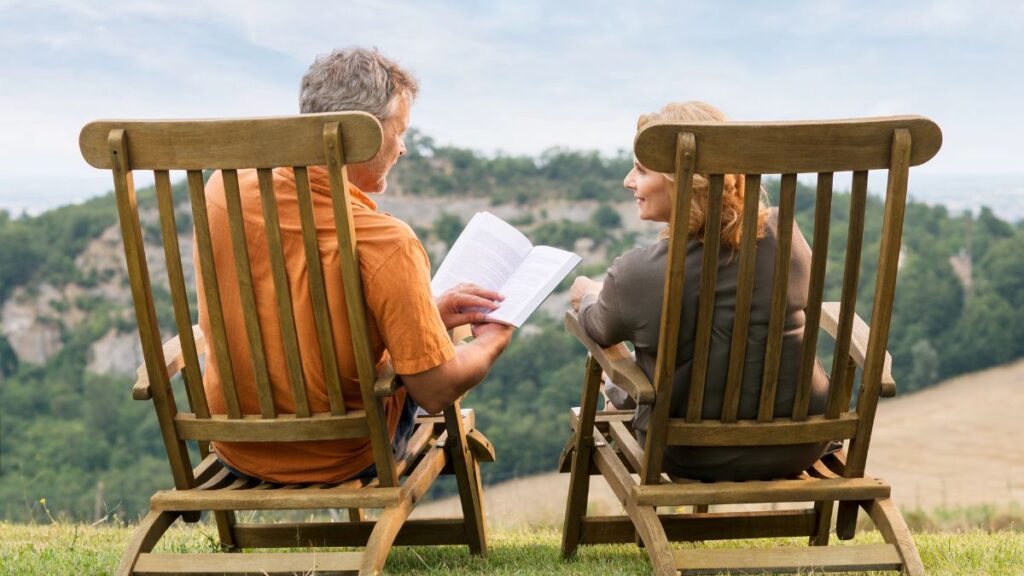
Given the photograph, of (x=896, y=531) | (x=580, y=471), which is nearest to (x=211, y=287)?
(x=580, y=471)

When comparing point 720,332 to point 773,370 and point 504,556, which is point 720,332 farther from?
point 504,556

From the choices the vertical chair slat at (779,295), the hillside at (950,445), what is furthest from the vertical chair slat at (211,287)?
the hillside at (950,445)

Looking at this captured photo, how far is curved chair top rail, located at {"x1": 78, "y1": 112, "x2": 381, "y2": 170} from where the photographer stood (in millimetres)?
2045

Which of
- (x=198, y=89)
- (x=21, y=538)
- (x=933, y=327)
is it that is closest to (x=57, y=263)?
(x=198, y=89)

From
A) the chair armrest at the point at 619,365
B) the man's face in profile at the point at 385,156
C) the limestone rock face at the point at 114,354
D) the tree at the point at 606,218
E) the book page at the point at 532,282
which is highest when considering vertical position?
the man's face in profile at the point at 385,156

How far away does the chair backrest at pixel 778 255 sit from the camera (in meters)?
2.08

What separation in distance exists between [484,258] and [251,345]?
1.96 ft

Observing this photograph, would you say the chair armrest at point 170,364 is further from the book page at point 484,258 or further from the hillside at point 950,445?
the hillside at point 950,445

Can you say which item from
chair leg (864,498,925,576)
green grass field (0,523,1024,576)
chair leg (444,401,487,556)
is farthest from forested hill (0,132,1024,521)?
chair leg (864,498,925,576)

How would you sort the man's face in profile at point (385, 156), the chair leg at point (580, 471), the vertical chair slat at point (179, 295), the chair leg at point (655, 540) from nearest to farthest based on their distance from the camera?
the vertical chair slat at point (179, 295) → the chair leg at point (655, 540) → the man's face in profile at point (385, 156) → the chair leg at point (580, 471)

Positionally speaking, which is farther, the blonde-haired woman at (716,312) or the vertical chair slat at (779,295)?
the blonde-haired woman at (716,312)

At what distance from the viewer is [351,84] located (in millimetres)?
2320

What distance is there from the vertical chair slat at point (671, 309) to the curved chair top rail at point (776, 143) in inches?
Answer: 1.0

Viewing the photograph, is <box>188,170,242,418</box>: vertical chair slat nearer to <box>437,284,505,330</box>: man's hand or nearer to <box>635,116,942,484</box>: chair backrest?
<box>437,284,505,330</box>: man's hand
